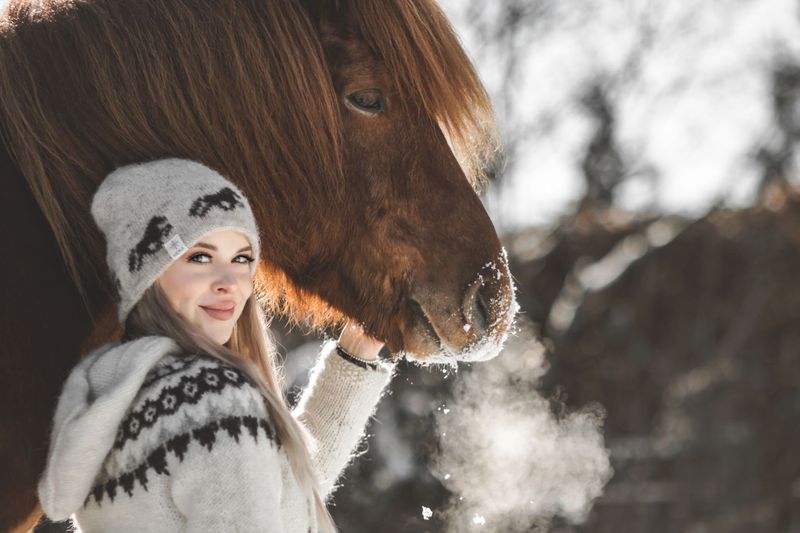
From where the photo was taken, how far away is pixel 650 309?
24.6 ft

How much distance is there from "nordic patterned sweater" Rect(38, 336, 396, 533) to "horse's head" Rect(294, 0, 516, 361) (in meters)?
0.56

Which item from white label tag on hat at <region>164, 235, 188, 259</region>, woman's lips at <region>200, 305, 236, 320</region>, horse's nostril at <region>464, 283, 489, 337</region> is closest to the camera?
white label tag on hat at <region>164, 235, 188, 259</region>

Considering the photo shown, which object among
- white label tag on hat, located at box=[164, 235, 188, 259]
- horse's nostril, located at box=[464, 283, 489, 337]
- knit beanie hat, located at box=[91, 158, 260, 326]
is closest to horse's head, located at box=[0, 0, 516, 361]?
horse's nostril, located at box=[464, 283, 489, 337]

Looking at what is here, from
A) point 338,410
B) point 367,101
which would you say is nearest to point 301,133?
point 367,101

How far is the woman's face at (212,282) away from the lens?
2045mm

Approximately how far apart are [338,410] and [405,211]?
51cm

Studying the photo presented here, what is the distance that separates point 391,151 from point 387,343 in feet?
1.39

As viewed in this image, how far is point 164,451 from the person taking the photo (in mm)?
1845

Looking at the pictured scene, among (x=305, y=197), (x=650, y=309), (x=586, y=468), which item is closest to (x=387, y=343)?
(x=305, y=197)

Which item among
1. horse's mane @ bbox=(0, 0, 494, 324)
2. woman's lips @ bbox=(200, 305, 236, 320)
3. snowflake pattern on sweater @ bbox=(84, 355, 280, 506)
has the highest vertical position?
horse's mane @ bbox=(0, 0, 494, 324)

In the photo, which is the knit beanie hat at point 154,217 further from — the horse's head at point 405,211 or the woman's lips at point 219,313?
the horse's head at point 405,211

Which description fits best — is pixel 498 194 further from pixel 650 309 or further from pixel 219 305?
pixel 219 305

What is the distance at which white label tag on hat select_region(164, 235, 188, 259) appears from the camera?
1.98 meters

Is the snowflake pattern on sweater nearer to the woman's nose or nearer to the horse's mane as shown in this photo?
the woman's nose
